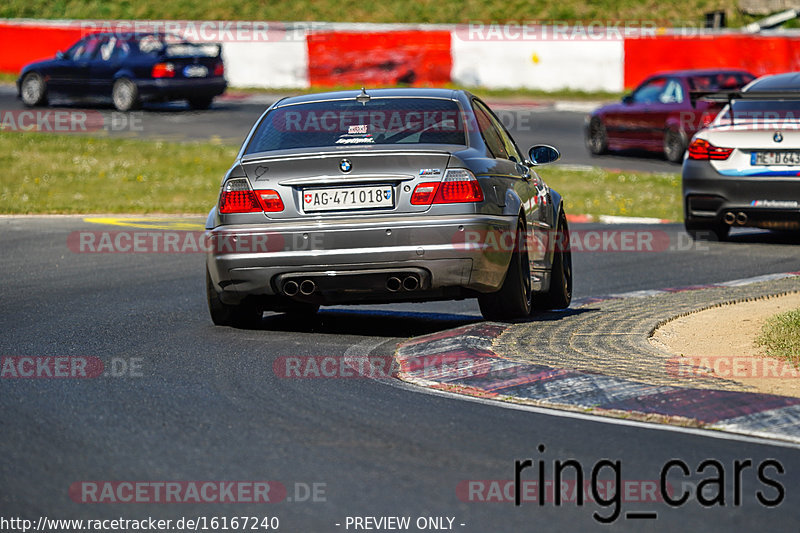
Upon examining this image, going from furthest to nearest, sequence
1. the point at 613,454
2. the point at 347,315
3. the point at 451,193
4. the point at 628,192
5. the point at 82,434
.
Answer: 1. the point at 628,192
2. the point at 347,315
3. the point at 451,193
4. the point at 82,434
5. the point at 613,454

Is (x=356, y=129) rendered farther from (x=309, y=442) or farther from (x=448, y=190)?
(x=309, y=442)

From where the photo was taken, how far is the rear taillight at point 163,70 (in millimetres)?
30078

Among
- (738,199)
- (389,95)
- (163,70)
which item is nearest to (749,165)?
(738,199)

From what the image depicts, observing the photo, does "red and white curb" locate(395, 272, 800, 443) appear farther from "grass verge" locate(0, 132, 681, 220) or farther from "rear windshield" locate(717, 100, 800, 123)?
"grass verge" locate(0, 132, 681, 220)

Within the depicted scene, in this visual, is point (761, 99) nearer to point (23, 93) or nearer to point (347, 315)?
point (347, 315)

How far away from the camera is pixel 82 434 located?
6.04 meters

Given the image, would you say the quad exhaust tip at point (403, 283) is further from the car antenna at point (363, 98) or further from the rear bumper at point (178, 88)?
the rear bumper at point (178, 88)

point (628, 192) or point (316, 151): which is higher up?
point (316, 151)

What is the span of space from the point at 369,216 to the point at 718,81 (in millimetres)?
17885

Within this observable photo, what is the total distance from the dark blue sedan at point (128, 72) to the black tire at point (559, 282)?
815 inches

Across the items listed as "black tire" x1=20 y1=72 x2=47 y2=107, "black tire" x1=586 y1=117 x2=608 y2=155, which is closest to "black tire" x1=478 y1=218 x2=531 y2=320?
"black tire" x1=586 y1=117 x2=608 y2=155

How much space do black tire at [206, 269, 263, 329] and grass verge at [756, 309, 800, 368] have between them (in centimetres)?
326

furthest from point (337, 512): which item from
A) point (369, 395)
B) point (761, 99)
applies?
point (761, 99)

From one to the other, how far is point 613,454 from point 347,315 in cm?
481
